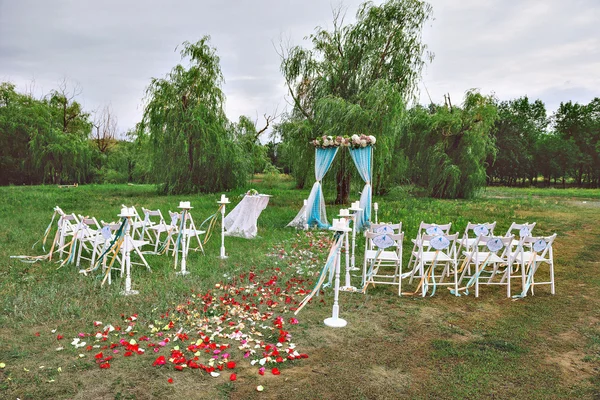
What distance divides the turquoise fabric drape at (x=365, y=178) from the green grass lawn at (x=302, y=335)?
11.1 ft

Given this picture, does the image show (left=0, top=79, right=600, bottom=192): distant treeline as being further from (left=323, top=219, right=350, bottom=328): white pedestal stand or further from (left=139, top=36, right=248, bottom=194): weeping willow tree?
(left=323, top=219, right=350, bottom=328): white pedestal stand

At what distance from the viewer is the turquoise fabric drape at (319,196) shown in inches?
436

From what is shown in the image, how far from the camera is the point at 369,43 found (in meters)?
16.5

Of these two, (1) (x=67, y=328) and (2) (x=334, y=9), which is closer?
(1) (x=67, y=328)

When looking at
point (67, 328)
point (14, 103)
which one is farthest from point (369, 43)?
point (14, 103)

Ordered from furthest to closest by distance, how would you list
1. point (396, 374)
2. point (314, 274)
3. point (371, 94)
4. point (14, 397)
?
point (371, 94) < point (314, 274) < point (396, 374) < point (14, 397)

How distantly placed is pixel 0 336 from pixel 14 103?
30085 millimetres

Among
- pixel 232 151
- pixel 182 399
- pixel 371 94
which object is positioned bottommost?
pixel 182 399

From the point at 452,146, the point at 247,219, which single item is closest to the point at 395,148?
the point at 452,146

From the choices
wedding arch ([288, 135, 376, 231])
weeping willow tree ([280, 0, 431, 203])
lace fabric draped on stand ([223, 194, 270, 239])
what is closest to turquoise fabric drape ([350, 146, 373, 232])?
wedding arch ([288, 135, 376, 231])

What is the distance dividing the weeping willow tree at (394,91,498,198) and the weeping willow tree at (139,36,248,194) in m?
8.72

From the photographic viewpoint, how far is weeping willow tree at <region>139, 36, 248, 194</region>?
19078 mm

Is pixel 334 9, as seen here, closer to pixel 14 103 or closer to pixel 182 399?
pixel 182 399

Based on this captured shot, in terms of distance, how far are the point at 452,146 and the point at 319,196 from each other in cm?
1358
